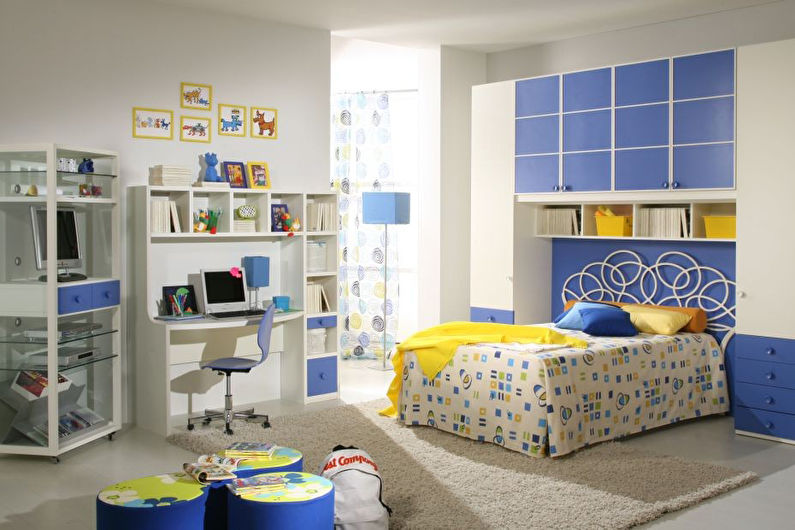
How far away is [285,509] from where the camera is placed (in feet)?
10.1

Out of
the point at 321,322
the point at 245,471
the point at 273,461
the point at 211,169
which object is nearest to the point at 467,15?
the point at 211,169

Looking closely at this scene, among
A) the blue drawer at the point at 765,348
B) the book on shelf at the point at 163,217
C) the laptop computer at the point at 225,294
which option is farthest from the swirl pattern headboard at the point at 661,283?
the book on shelf at the point at 163,217

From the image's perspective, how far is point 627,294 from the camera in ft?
20.7

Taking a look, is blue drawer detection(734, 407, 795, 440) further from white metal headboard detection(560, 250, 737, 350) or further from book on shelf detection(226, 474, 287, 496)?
book on shelf detection(226, 474, 287, 496)

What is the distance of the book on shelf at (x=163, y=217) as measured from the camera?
5301 mm

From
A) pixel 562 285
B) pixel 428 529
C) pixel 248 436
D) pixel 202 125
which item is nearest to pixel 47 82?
pixel 202 125

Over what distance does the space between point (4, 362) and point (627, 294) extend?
167 inches

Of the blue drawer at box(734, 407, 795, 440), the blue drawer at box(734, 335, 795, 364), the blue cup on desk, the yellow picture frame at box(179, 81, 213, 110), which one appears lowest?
the blue drawer at box(734, 407, 795, 440)

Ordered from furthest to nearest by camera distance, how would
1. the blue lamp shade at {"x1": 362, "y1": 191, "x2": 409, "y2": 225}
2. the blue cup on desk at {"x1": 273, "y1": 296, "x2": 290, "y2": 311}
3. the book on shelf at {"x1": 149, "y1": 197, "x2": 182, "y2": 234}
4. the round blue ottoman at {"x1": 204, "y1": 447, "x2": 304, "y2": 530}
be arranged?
the blue lamp shade at {"x1": 362, "y1": 191, "x2": 409, "y2": 225}
the blue cup on desk at {"x1": 273, "y1": 296, "x2": 290, "y2": 311}
the book on shelf at {"x1": 149, "y1": 197, "x2": 182, "y2": 234}
the round blue ottoman at {"x1": 204, "y1": 447, "x2": 304, "y2": 530}

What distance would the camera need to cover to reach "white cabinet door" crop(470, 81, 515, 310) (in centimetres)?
646

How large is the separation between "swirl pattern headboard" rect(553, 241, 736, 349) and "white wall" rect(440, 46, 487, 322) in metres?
0.86

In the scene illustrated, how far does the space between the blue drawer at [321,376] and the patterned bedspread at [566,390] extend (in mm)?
946

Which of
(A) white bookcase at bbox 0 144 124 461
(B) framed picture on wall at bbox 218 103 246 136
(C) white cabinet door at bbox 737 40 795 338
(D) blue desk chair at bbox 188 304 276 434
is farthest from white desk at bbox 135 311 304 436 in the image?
(C) white cabinet door at bbox 737 40 795 338

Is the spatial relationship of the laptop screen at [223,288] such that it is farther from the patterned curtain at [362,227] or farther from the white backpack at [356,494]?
the patterned curtain at [362,227]
